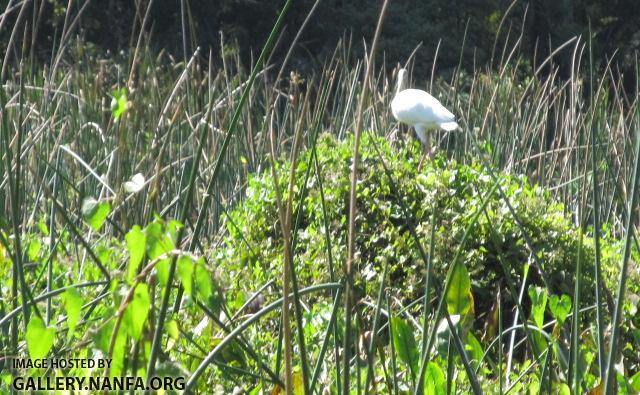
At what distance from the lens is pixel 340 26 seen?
12719 mm

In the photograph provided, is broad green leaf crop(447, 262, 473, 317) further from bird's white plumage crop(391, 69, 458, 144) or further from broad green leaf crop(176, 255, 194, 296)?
bird's white plumage crop(391, 69, 458, 144)

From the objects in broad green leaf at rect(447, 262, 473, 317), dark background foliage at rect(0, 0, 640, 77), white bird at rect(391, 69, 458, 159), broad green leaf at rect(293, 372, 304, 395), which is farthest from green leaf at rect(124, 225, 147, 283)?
dark background foliage at rect(0, 0, 640, 77)

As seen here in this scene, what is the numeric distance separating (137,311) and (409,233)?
1850mm

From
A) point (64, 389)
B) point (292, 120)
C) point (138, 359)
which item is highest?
point (138, 359)

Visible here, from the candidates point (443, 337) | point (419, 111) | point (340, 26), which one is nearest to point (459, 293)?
point (443, 337)

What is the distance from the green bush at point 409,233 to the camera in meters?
2.62

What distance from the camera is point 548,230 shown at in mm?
2742

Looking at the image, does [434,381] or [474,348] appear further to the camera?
[474,348]

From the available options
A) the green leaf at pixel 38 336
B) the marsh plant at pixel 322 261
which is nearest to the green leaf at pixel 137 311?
the marsh plant at pixel 322 261

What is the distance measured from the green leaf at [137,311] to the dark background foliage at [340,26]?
10.3 metres

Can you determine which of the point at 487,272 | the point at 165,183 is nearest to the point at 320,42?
the point at 165,183

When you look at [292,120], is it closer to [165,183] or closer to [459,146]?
[459,146]

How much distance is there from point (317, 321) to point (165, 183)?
1672 mm

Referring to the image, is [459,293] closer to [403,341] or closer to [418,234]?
[403,341]
